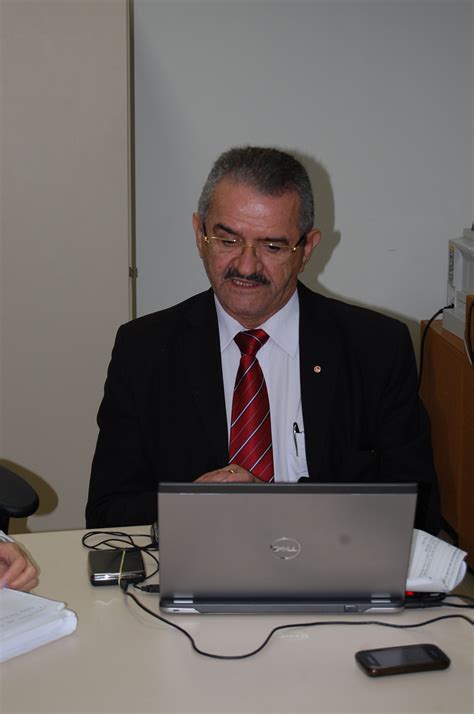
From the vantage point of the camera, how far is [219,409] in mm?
2062

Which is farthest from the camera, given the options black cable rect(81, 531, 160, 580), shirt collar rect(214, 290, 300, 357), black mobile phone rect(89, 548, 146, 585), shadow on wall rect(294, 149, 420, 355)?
shadow on wall rect(294, 149, 420, 355)

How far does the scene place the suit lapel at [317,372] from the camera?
2.05 metres

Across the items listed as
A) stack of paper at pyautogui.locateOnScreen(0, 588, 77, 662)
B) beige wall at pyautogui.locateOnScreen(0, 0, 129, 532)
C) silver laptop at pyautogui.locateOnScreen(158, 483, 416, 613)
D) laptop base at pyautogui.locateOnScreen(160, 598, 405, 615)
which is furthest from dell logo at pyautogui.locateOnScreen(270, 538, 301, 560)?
beige wall at pyautogui.locateOnScreen(0, 0, 129, 532)

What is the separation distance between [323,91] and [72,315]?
1.45 meters

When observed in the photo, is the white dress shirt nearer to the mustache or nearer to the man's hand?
the mustache

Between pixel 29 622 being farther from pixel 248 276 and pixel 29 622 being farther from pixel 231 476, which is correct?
pixel 248 276

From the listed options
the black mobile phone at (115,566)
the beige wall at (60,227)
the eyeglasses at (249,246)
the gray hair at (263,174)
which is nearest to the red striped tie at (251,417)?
the eyeglasses at (249,246)

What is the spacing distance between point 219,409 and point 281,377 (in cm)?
18

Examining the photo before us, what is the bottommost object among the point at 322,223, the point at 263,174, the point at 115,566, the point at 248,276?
the point at 115,566

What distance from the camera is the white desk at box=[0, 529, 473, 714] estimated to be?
120 cm

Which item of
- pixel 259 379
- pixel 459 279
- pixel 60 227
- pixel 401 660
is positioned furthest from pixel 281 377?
pixel 459 279

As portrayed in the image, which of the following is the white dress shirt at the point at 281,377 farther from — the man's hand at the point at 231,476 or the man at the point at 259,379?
the man's hand at the point at 231,476

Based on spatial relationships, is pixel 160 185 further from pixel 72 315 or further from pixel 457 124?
pixel 457 124

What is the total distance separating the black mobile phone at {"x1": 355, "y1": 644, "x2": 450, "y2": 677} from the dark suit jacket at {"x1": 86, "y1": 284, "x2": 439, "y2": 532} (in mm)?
676
